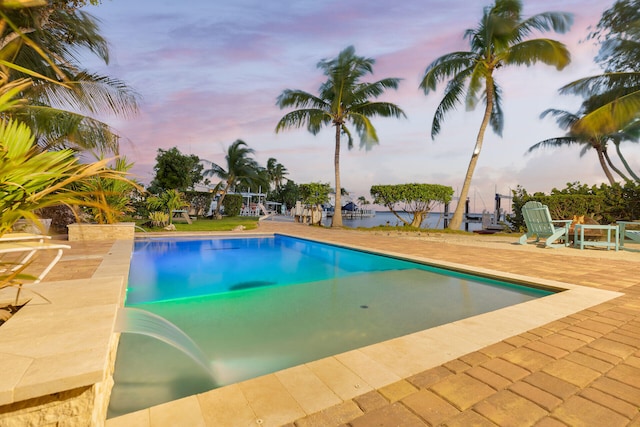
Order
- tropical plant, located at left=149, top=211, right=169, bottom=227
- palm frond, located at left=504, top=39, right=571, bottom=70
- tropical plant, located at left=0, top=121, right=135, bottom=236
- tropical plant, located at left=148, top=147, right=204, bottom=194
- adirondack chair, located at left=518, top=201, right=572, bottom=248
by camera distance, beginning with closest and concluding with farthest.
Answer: tropical plant, located at left=0, top=121, right=135, bottom=236 < adirondack chair, located at left=518, top=201, right=572, bottom=248 < palm frond, located at left=504, top=39, right=571, bottom=70 < tropical plant, located at left=149, top=211, right=169, bottom=227 < tropical plant, located at left=148, top=147, right=204, bottom=194

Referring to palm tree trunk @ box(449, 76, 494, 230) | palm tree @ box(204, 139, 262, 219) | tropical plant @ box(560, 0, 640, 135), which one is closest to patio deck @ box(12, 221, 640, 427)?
palm tree trunk @ box(449, 76, 494, 230)

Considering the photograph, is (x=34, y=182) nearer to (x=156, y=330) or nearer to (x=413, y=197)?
(x=156, y=330)

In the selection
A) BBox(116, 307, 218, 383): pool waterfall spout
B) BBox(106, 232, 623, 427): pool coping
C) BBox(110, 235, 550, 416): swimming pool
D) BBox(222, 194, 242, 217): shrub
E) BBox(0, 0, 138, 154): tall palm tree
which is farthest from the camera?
BBox(222, 194, 242, 217): shrub

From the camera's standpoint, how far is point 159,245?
9188mm

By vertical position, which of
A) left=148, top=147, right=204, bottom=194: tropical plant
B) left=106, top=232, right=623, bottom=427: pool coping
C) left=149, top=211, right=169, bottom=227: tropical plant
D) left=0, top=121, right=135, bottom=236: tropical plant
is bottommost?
left=106, top=232, right=623, bottom=427: pool coping

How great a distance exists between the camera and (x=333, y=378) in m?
1.84

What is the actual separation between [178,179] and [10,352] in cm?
1877

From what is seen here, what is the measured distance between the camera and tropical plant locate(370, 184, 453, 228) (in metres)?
14.9

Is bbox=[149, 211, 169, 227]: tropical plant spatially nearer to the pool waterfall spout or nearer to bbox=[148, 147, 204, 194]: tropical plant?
bbox=[148, 147, 204, 194]: tropical plant

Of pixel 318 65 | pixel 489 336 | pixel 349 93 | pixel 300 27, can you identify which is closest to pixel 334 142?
pixel 349 93

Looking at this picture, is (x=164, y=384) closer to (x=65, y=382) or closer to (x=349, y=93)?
(x=65, y=382)

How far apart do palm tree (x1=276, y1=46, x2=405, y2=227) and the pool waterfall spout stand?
13362 millimetres

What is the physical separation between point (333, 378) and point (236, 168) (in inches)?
956

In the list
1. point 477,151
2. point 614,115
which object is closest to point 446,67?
point 477,151
